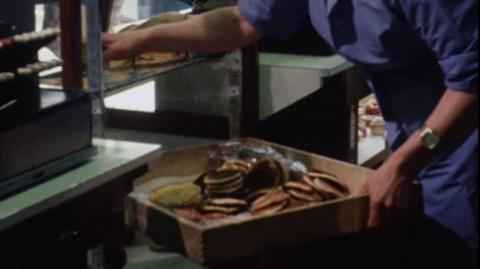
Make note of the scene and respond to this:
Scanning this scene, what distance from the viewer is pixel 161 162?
2.01 m

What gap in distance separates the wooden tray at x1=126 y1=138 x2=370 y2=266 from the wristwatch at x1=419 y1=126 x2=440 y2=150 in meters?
0.18

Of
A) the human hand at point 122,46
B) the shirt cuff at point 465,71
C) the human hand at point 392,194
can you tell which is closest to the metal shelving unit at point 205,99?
the human hand at point 122,46

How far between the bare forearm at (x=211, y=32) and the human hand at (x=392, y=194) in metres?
0.56

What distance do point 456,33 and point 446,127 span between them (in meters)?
0.17

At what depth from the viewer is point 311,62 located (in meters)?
2.47

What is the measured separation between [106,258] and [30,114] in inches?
14.1

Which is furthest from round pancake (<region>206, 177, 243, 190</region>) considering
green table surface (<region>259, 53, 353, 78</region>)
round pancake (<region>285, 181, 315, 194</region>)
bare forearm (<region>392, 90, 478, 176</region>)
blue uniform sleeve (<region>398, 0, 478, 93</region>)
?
green table surface (<region>259, 53, 353, 78</region>)

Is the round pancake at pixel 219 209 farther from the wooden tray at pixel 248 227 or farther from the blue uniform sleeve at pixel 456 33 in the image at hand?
the blue uniform sleeve at pixel 456 33

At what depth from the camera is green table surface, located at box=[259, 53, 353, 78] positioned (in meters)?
2.40

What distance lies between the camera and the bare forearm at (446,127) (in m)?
1.62

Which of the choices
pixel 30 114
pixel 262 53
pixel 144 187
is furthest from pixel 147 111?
pixel 30 114

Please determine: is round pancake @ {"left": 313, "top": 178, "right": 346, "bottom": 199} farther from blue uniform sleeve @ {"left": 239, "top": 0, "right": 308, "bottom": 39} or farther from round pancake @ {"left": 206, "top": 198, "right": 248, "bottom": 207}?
blue uniform sleeve @ {"left": 239, "top": 0, "right": 308, "bottom": 39}

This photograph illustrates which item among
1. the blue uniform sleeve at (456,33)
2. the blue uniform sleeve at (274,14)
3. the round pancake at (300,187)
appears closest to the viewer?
the blue uniform sleeve at (456,33)

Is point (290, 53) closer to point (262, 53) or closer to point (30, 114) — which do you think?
point (262, 53)
